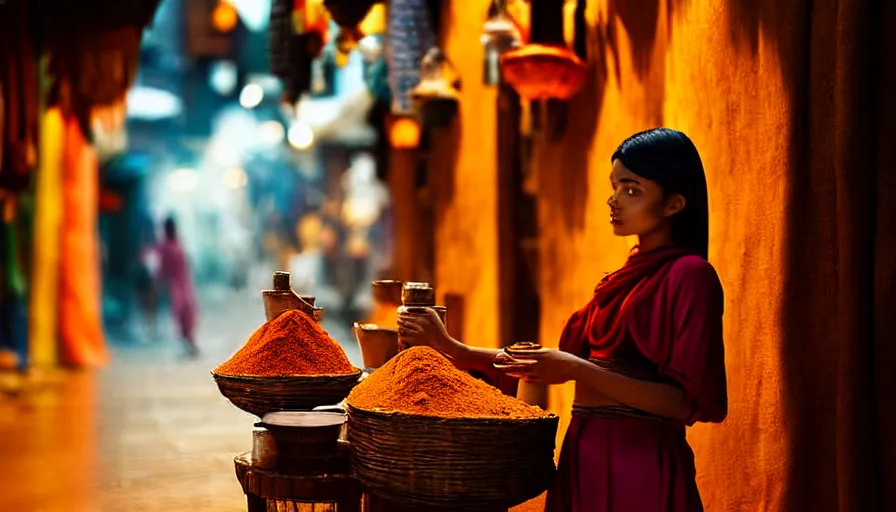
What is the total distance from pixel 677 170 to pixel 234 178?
39487mm

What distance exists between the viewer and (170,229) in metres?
16.9

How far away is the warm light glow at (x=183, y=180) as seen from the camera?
46.3 meters

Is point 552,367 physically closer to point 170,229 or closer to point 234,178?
point 170,229

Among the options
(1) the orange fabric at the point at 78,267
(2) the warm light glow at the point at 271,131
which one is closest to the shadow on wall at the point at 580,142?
(1) the orange fabric at the point at 78,267

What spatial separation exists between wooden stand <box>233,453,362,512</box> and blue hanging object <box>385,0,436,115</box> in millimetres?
6383

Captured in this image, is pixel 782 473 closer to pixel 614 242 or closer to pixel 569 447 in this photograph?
pixel 569 447

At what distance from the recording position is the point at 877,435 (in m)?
2.61

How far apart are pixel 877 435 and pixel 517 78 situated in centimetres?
358

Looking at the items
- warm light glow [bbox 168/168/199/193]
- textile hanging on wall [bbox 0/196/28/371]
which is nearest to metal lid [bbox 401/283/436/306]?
textile hanging on wall [bbox 0/196/28/371]

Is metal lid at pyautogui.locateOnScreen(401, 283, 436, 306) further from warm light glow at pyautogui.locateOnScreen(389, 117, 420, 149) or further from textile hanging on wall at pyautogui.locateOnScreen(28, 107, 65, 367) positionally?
textile hanging on wall at pyautogui.locateOnScreen(28, 107, 65, 367)

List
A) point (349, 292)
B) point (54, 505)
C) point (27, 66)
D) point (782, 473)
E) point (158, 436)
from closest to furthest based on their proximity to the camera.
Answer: point (782, 473) → point (54, 505) → point (158, 436) → point (27, 66) → point (349, 292)

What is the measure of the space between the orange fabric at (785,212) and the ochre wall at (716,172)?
0.03ft

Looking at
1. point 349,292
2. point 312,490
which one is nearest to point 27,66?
point 312,490

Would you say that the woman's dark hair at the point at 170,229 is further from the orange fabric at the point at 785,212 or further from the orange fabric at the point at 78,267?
the orange fabric at the point at 785,212
